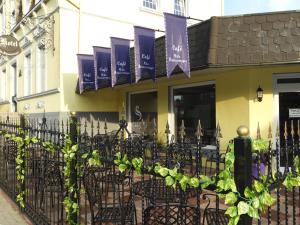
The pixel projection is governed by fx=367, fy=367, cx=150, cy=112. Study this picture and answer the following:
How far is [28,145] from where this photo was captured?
6164mm

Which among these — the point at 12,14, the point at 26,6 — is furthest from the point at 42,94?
the point at 12,14

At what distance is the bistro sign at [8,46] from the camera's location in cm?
1546

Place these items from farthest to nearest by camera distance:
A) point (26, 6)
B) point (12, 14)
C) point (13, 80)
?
point (13, 80)
point (12, 14)
point (26, 6)

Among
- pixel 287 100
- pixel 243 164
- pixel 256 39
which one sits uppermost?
pixel 256 39

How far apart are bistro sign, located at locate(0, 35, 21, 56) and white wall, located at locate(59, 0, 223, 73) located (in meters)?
3.10

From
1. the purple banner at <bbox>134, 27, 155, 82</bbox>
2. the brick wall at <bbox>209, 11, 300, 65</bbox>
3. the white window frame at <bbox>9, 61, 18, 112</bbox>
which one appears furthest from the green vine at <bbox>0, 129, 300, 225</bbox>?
the white window frame at <bbox>9, 61, 18, 112</bbox>

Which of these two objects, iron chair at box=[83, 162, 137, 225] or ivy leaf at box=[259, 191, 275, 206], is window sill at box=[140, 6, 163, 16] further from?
ivy leaf at box=[259, 191, 275, 206]

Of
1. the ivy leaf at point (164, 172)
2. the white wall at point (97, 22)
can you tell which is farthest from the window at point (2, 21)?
the ivy leaf at point (164, 172)

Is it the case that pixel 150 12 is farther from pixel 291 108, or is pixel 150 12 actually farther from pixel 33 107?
pixel 291 108

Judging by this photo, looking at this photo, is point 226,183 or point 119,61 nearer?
point 226,183

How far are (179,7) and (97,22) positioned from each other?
4927 millimetres

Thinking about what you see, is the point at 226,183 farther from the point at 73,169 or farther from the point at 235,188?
the point at 73,169

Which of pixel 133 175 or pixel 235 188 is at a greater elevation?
pixel 235 188

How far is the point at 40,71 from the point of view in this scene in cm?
1677
